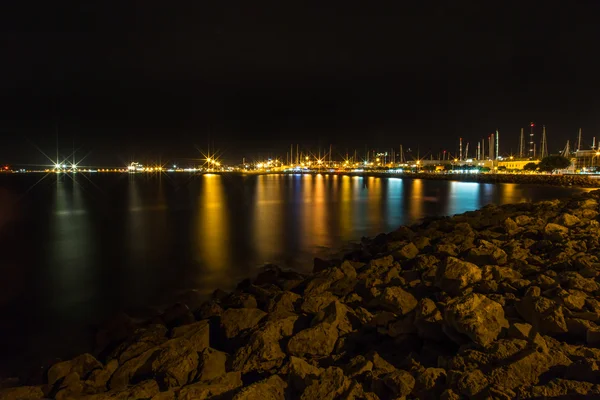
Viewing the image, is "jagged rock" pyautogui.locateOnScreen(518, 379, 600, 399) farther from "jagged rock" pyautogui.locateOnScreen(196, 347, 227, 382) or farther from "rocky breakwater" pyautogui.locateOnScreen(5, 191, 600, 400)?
"jagged rock" pyautogui.locateOnScreen(196, 347, 227, 382)

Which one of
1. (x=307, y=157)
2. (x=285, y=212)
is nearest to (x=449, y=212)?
(x=285, y=212)

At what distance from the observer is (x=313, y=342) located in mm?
4629

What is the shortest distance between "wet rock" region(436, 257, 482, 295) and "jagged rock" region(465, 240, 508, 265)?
144cm

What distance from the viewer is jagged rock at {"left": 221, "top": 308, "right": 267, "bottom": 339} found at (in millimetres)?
5496

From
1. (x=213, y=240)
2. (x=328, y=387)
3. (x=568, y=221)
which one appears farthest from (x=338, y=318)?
(x=213, y=240)

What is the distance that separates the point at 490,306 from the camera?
438 cm

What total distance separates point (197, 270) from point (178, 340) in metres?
7.14

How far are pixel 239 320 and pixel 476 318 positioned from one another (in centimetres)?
303

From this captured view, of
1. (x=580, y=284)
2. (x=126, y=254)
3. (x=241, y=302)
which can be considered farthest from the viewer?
(x=126, y=254)

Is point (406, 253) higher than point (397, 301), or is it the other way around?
point (397, 301)

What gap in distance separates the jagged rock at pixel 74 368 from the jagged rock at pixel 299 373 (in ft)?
7.74

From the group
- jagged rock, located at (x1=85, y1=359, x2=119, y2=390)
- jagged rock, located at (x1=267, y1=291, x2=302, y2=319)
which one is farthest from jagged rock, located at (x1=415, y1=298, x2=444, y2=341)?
jagged rock, located at (x1=85, y1=359, x2=119, y2=390)

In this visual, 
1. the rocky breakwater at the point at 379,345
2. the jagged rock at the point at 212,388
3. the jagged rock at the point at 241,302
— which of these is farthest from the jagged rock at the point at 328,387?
the jagged rock at the point at 241,302

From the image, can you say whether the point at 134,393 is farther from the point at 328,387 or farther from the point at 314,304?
the point at 314,304
